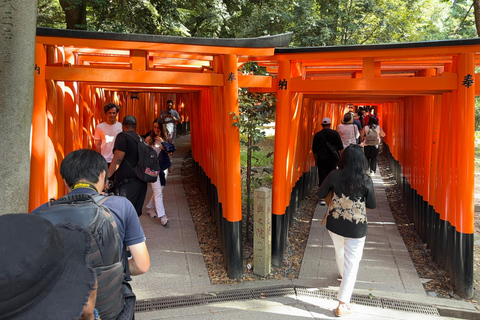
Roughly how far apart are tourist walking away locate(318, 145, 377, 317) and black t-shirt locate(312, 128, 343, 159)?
4077 millimetres

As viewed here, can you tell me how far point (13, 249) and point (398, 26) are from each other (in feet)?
47.1

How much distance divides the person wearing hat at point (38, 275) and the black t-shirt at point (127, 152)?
3555 mm

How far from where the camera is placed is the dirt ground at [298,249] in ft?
17.1

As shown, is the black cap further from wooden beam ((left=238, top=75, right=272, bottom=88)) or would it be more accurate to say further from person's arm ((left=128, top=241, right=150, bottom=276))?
person's arm ((left=128, top=241, right=150, bottom=276))

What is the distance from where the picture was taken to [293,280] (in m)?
5.25

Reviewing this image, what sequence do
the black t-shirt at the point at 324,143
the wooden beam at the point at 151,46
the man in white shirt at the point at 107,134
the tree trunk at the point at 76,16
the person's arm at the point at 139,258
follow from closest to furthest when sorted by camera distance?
the person's arm at the point at 139,258 → the wooden beam at the point at 151,46 → the man in white shirt at the point at 107,134 → the black t-shirt at the point at 324,143 → the tree trunk at the point at 76,16

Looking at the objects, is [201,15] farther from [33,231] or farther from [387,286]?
[33,231]

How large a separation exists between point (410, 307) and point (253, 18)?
9.63m

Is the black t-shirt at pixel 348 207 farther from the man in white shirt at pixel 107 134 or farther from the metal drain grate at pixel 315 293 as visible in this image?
the man in white shirt at pixel 107 134

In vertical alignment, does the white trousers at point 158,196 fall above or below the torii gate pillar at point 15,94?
below

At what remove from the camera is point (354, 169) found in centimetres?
413

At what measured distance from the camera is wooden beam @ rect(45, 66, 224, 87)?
14.3 ft

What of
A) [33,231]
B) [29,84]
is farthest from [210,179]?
[33,231]

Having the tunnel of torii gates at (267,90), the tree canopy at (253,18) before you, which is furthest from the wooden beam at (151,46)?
the tree canopy at (253,18)
